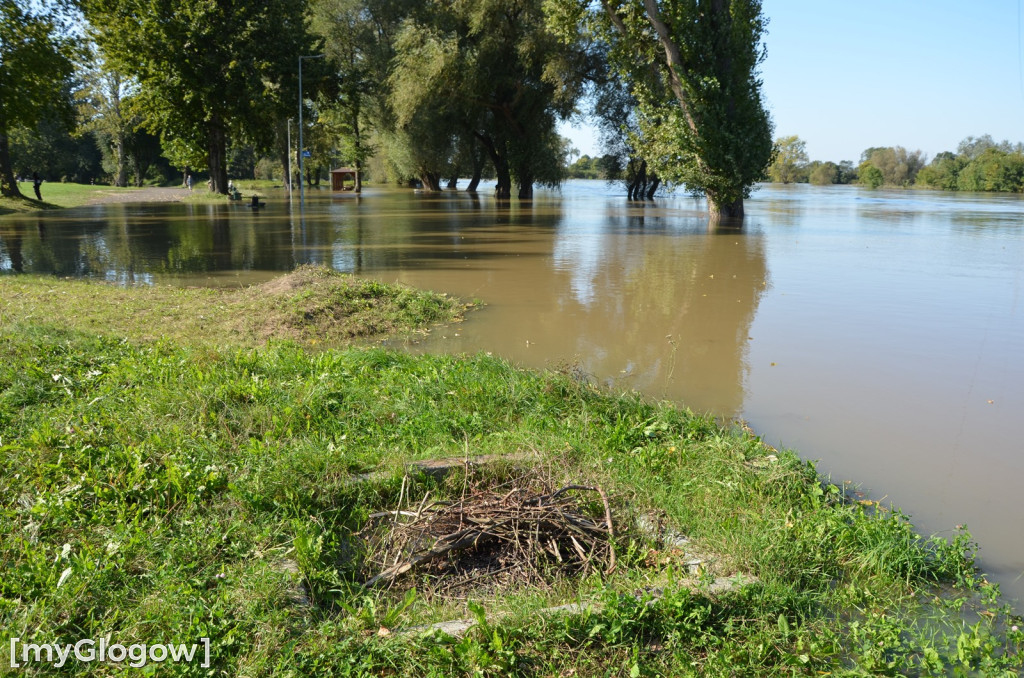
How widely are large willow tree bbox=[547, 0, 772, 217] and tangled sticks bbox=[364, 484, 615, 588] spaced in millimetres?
24235

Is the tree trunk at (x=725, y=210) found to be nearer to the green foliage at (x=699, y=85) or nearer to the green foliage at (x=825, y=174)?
the green foliage at (x=699, y=85)

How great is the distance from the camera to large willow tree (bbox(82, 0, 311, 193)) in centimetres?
→ 3519

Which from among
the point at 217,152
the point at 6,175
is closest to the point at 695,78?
the point at 217,152

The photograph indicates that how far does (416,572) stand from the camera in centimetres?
407

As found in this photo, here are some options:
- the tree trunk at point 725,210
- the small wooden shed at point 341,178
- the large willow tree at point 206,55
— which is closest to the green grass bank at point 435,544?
→ the tree trunk at point 725,210

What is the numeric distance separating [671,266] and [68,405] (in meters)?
14.2

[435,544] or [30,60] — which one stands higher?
[30,60]

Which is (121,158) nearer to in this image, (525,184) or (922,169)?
(525,184)

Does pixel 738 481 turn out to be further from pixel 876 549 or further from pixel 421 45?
pixel 421 45

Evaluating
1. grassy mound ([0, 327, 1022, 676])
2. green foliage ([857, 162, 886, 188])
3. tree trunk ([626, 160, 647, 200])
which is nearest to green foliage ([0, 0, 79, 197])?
grassy mound ([0, 327, 1022, 676])

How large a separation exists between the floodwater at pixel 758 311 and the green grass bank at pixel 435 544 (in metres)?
1.05

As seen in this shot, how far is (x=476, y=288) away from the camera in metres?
13.9

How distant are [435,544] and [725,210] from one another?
28625 mm

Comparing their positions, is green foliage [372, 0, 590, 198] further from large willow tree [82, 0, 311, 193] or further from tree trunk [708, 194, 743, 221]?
tree trunk [708, 194, 743, 221]
